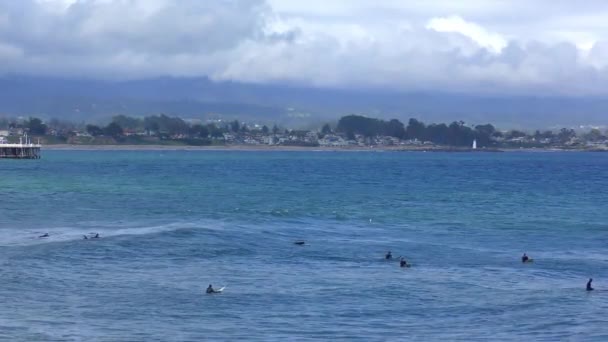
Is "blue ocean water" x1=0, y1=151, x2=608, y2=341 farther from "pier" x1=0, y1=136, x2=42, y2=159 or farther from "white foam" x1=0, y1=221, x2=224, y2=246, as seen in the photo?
"pier" x1=0, y1=136, x2=42, y2=159

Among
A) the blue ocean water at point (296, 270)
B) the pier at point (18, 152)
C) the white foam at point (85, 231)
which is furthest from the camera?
the pier at point (18, 152)

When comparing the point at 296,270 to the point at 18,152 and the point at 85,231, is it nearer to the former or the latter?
the point at 85,231

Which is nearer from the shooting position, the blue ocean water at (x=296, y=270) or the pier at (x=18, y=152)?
the blue ocean water at (x=296, y=270)

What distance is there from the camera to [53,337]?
30.5 metres

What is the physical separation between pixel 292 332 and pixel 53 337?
730 centimetres

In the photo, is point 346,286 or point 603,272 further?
point 603,272

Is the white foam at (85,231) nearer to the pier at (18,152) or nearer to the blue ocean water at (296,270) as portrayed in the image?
the blue ocean water at (296,270)

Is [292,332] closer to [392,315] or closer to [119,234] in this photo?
[392,315]

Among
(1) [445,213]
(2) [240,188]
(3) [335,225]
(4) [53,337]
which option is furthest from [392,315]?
(2) [240,188]

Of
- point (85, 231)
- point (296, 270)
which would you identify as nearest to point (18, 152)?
point (85, 231)

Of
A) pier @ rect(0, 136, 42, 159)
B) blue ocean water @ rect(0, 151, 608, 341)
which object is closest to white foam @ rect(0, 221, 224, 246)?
blue ocean water @ rect(0, 151, 608, 341)

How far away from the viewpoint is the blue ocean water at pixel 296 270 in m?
32.8

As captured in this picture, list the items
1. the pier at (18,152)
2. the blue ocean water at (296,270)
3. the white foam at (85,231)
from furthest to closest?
the pier at (18,152), the white foam at (85,231), the blue ocean water at (296,270)

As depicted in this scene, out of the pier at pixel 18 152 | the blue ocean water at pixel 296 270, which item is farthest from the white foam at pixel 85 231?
the pier at pixel 18 152
